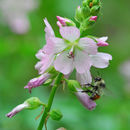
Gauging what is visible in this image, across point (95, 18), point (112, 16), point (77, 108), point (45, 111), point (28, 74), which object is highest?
point (95, 18)

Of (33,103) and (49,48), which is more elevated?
(49,48)

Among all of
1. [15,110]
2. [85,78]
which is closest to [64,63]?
[85,78]

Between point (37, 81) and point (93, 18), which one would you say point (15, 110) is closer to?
point (37, 81)

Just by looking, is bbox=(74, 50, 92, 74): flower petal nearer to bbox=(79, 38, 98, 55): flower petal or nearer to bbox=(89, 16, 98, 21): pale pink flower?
bbox=(79, 38, 98, 55): flower petal

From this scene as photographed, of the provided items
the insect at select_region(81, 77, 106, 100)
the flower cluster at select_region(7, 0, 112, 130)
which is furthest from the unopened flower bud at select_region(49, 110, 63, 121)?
the insect at select_region(81, 77, 106, 100)

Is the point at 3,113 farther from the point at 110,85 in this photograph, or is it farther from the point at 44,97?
the point at 110,85

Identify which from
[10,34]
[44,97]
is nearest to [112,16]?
[10,34]

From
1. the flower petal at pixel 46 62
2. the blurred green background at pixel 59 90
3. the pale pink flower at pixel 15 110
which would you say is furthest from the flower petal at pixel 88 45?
the pale pink flower at pixel 15 110
